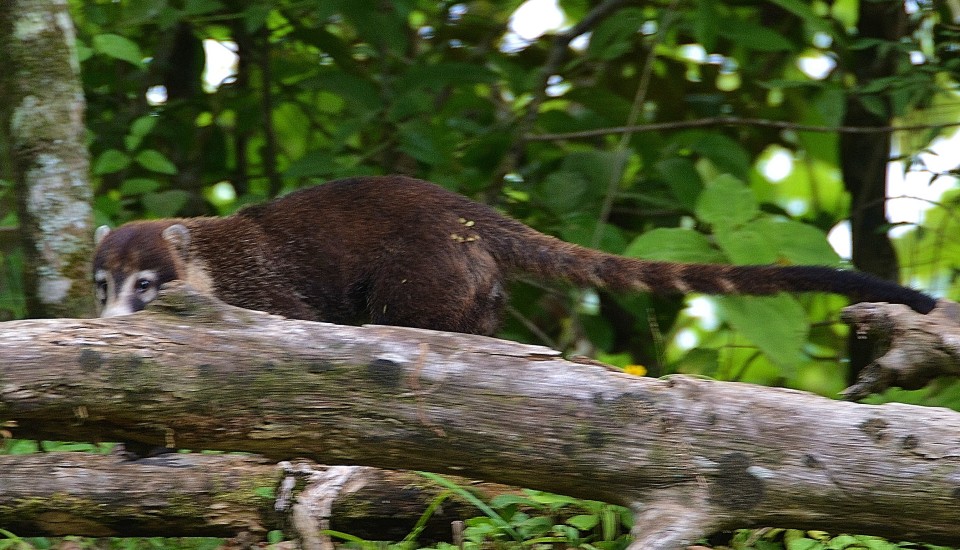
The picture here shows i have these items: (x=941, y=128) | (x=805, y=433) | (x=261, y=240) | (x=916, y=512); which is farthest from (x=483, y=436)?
(x=941, y=128)

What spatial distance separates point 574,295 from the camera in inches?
179

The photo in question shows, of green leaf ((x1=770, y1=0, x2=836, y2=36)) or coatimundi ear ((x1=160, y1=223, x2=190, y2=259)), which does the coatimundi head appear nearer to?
coatimundi ear ((x1=160, y1=223, x2=190, y2=259))

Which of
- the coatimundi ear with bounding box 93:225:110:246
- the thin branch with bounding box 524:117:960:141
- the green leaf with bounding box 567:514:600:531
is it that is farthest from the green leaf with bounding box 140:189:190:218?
the green leaf with bounding box 567:514:600:531

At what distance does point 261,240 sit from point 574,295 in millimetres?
1431

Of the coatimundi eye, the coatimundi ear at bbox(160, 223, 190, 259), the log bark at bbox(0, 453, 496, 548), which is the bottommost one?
the log bark at bbox(0, 453, 496, 548)

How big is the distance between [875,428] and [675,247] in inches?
60.5

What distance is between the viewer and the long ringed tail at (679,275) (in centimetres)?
308

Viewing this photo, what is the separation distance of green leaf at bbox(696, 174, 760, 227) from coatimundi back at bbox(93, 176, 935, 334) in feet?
1.33

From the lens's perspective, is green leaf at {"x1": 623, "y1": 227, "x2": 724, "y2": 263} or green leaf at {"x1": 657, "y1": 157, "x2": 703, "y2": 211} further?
green leaf at {"x1": 657, "y1": 157, "x2": 703, "y2": 211}

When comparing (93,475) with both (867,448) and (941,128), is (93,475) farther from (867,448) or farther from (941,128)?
(941,128)

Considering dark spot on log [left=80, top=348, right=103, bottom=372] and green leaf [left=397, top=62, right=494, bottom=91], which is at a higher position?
green leaf [left=397, top=62, right=494, bottom=91]

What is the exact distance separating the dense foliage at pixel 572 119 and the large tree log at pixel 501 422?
125cm

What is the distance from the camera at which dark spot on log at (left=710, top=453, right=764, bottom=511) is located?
2.31 metres

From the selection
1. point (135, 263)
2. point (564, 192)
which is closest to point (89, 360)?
point (135, 263)
